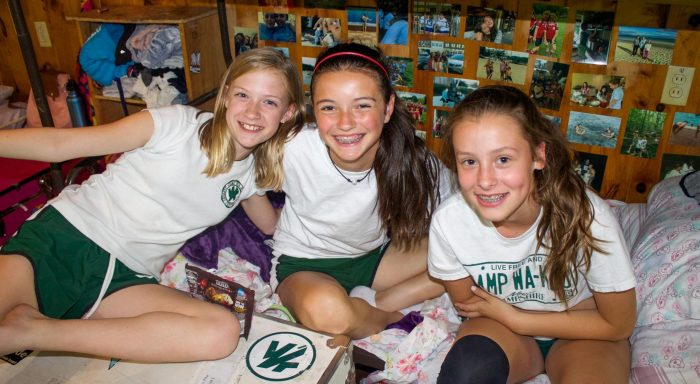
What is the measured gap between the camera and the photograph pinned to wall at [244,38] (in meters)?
2.22

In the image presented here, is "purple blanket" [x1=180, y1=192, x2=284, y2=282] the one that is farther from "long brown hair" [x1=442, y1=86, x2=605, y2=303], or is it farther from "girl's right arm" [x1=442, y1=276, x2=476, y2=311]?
"long brown hair" [x1=442, y1=86, x2=605, y2=303]

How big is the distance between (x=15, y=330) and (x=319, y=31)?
Result: 4.70 ft

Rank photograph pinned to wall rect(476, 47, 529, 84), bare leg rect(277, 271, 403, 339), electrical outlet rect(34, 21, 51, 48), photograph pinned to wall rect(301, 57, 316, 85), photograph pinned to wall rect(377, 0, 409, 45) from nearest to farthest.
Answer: bare leg rect(277, 271, 403, 339) < photograph pinned to wall rect(476, 47, 529, 84) < photograph pinned to wall rect(377, 0, 409, 45) < photograph pinned to wall rect(301, 57, 316, 85) < electrical outlet rect(34, 21, 51, 48)

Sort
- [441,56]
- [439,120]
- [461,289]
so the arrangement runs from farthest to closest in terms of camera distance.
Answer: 1. [439,120]
2. [441,56]
3. [461,289]

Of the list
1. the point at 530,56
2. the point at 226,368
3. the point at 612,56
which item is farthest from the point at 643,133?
the point at 226,368

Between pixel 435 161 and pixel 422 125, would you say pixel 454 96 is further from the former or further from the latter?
pixel 435 161

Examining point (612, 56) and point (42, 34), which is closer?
point (612, 56)

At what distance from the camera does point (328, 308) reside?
1368 millimetres

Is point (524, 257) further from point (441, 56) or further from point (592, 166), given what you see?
point (441, 56)

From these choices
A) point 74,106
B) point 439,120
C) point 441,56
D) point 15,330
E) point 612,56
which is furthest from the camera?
point 74,106

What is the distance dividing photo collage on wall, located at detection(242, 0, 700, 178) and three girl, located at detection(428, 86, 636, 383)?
0.49m

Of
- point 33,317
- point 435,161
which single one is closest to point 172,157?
point 33,317

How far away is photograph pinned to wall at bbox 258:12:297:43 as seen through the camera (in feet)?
7.00

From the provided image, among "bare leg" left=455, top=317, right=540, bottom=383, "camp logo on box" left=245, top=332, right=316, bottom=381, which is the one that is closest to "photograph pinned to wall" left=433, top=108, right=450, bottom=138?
"bare leg" left=455, top=317, right=540, bottom=383
